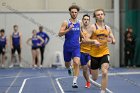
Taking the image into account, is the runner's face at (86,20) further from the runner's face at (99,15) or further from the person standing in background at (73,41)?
the runner's face at (99,15)

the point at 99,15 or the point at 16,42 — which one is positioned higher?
the point at 99,15

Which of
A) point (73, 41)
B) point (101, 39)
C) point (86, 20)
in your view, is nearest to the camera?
point (101, 39)

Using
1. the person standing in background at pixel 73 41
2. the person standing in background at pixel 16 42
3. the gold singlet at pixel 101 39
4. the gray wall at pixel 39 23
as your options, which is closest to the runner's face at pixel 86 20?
the person standing in background at pixel 73 41

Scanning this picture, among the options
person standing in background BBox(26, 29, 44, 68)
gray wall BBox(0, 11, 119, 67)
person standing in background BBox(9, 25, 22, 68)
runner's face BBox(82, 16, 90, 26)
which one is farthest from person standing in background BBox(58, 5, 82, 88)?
gray wall BBox(0, 11, 119, 67)

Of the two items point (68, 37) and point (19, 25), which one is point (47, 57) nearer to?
point (19, 25)

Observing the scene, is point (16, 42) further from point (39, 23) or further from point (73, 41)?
point (73, 41)

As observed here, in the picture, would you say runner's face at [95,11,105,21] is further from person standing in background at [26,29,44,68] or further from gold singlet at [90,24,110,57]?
person standing in background at [26,29,44,68]

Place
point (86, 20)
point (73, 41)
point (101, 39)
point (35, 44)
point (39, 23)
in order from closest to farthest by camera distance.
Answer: point (101, 39) < point (73, 41) < point (86, 20) < point (35, 44) < point (39, 23)

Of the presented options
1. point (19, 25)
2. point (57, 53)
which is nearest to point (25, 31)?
point (19, 25)

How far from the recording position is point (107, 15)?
85.3 feet

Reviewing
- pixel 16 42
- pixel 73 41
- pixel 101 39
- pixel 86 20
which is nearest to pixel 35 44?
pixel 16 42

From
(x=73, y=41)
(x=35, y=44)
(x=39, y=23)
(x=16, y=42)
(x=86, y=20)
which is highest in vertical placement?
(x=39, y=23)

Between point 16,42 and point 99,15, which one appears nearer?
point 99,15

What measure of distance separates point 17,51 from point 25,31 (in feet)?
4.67
